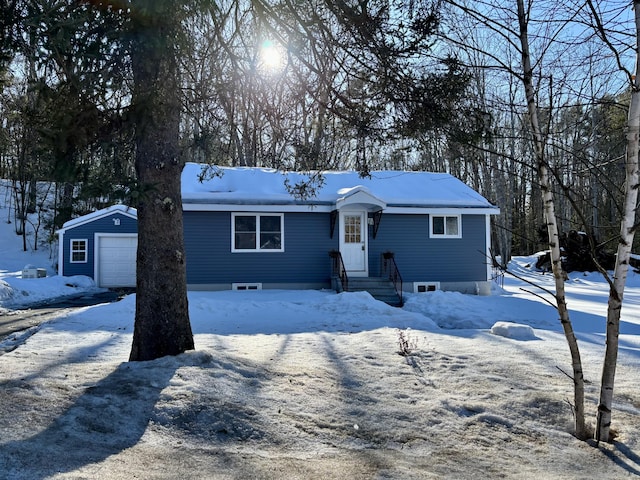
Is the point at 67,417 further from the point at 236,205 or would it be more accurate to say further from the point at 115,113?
the point at 236,205

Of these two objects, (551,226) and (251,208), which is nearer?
(551,226)

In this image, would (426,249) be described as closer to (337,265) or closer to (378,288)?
(378,288)

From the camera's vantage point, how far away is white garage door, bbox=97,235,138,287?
763 inches

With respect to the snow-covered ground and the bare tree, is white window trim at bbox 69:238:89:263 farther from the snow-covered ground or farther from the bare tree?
the bare tree

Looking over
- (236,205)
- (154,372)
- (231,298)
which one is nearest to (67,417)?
(154,372)

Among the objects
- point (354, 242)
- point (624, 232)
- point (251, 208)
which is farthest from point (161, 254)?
point (354, 242)

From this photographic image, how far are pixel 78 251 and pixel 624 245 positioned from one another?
1970 centimetres

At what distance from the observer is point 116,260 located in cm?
1959

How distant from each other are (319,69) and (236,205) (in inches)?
341

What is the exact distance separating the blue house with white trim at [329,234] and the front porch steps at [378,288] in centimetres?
21

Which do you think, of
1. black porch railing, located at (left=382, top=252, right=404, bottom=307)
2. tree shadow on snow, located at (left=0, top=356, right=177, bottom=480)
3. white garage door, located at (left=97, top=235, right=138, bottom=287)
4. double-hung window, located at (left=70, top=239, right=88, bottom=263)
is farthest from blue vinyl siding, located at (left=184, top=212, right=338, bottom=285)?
tree shadow on snow, located at (left=0, top=356, right=177, bottom=480)

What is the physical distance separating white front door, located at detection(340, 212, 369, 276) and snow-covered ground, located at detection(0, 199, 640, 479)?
23.5ft

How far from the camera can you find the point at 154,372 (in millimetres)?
4527

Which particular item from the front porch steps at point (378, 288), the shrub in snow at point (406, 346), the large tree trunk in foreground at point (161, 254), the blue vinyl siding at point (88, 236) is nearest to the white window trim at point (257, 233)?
the front porch steps at point (378, 288)
